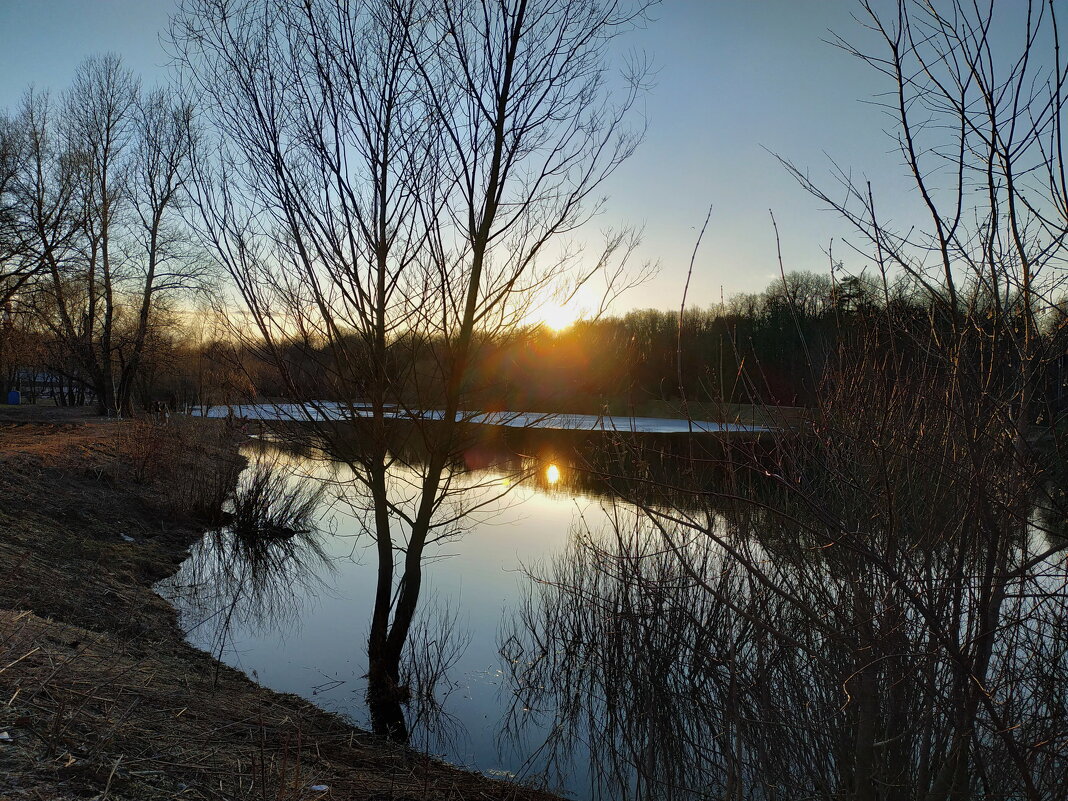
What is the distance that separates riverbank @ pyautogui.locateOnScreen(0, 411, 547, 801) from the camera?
115 inches

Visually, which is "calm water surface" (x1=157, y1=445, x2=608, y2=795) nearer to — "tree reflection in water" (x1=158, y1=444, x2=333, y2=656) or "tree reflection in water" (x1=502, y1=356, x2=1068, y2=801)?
Answer: "tree reflection in water" (x1=158, y1=444, x2=333, y2=656)

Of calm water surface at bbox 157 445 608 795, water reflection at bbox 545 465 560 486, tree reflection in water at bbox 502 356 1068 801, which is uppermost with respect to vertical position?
tree reflection in water at bbox 502 356 1068 801

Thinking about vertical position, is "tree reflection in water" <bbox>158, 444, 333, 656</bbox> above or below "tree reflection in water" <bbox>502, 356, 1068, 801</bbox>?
below

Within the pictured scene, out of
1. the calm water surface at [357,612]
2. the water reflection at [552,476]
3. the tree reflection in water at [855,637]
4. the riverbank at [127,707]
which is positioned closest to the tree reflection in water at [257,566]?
the calm water surface at [357,612]

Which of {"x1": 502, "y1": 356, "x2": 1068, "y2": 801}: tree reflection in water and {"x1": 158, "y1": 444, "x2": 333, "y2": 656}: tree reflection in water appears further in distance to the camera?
{"x1": 158, "y1": 444, "x2": 333, "y2": 656}: tree reflection in water

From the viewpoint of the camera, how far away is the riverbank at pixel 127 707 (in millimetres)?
2914

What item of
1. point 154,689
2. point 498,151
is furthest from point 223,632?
point 498,151

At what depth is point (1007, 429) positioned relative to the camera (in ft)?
6.45

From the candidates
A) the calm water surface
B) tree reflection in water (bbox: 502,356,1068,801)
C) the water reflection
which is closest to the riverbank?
the calm water surface

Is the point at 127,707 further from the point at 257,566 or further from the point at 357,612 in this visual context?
the point at 257,566

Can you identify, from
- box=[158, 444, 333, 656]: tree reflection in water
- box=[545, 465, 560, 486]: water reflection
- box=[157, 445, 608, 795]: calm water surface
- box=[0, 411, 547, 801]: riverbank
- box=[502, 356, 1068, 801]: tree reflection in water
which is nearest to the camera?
box=[502, 356, 1068, 801]: tree reflection in water

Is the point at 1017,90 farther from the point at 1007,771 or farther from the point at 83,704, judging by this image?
the point at 83,704

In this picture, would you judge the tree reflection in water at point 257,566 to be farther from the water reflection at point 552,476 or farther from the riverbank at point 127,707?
the water reflection at point 552,476

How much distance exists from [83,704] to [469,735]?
2706 millimetres
